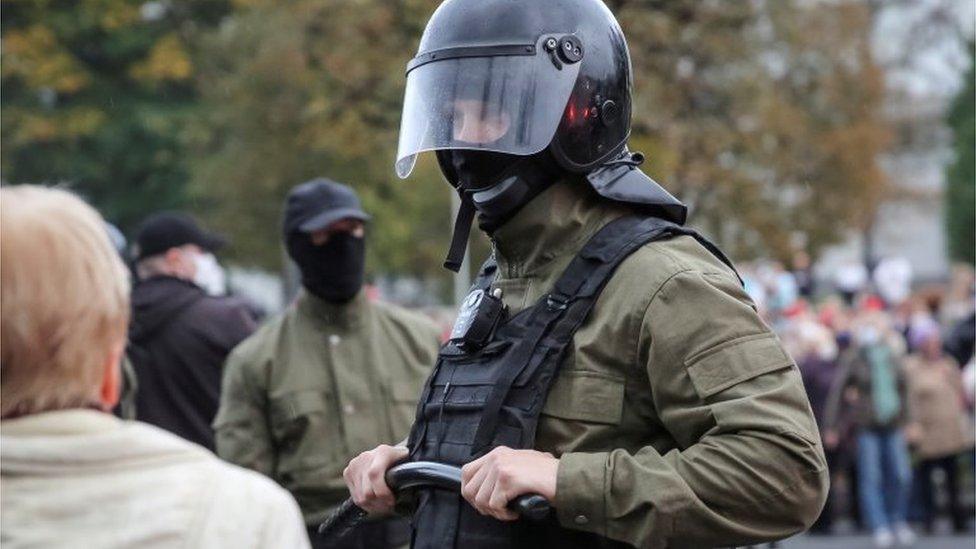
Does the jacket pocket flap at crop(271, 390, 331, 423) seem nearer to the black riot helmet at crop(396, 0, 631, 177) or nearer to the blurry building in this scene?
the black riot helmet at crop(396, 0, 631, 177)

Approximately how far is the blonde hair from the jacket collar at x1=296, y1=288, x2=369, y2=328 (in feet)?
12.2

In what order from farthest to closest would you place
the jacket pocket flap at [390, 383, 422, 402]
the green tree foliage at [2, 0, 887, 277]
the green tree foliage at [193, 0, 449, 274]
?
the green tree foliage at [193, 0, 449, 274] → the green tree foliage at [2, 0, 887, 277] → the jacket pocket flap at [390, 383, 422, 402]

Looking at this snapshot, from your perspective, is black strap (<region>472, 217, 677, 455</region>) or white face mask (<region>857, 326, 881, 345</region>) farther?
white face mask (<region>857, 326, 881, 345</region>)

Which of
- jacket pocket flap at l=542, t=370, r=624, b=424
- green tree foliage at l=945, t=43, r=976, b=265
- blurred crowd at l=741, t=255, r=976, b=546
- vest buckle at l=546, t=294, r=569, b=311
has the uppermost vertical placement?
vest buckle at l=546, t=294, r=569, b=311

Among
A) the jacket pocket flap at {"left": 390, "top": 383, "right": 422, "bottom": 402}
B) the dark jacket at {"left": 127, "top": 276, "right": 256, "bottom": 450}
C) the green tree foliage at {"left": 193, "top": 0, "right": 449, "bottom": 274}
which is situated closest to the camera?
the jacket pocket flap at {"left": 390, "top": 383, "right": 422, "bottom": 402}

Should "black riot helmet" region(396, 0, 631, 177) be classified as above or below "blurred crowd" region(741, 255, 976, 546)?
above

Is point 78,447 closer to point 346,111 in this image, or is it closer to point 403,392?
point 403,392

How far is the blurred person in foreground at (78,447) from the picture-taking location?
2443mm

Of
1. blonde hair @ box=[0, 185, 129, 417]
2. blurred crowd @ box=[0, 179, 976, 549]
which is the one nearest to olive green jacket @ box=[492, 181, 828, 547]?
blurred crowd @ box=[0, 179, 976, 549]

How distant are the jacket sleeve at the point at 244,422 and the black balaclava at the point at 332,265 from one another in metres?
0.39

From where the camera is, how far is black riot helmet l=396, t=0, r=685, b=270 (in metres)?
3.48

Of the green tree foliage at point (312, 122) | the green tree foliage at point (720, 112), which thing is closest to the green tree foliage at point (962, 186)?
the green tree foliage at point (720, 112)

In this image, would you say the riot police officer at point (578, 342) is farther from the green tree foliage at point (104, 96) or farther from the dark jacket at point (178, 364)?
the green tree foliage at point (104, 96)

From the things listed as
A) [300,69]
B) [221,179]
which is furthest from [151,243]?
[221,179]
